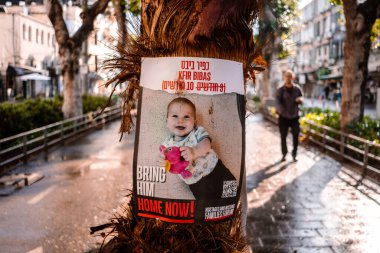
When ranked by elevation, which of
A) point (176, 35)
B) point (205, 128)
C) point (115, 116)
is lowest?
point (115, 116)

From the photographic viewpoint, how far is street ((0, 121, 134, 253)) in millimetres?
6211

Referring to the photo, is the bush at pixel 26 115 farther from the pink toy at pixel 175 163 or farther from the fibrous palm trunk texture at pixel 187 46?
the pink toy at pixel 175 163

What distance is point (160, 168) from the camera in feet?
10.8

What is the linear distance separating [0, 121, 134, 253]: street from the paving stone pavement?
82.3 inches

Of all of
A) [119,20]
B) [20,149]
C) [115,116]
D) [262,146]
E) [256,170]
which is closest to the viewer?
[119,20]

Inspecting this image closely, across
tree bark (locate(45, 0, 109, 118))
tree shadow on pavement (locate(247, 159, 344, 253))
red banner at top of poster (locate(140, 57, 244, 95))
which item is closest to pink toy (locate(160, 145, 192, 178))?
red banner at top of poster (locate(140, 57, 244, 95))

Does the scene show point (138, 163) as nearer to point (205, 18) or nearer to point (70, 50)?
point (205, 18)

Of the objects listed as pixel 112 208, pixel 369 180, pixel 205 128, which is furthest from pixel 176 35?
pixel 369 180

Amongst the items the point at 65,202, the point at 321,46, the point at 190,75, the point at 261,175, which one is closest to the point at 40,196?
the point at 65,202

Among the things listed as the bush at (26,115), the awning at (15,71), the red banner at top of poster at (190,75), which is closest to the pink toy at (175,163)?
the red banner at top of poster at (190,75)

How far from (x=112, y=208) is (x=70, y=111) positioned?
40.5 feet

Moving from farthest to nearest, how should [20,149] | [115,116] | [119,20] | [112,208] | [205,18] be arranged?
[115,116] < [20,149] < [112,208] < [119,20] < [205,18]

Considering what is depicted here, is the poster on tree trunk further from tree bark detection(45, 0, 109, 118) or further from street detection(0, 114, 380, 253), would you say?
tree bark detection(45, 0, 109, 118)

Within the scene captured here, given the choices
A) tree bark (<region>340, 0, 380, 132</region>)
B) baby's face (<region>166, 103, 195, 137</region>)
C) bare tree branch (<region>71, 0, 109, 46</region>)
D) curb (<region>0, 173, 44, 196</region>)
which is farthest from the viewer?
bare tree branch (<region>71, 0, 109, 46</region>)
